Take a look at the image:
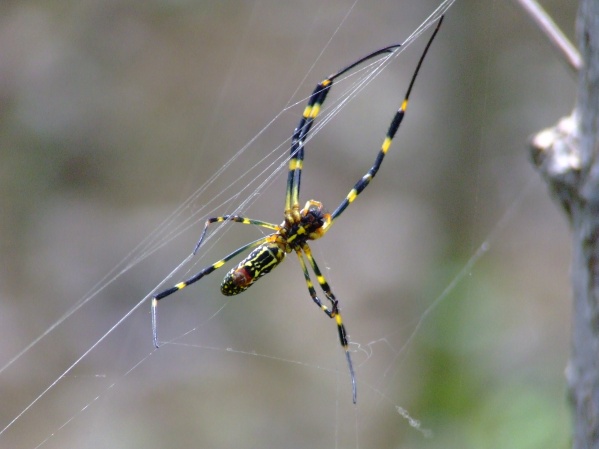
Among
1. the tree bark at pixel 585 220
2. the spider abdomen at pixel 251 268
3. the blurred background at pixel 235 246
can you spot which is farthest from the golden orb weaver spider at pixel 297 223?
the blurred background at pixel 235 246

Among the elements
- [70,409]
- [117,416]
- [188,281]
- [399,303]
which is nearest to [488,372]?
[399,303]

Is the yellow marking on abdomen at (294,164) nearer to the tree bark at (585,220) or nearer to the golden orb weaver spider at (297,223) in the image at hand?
the golden orb weaver spider at (297,223)

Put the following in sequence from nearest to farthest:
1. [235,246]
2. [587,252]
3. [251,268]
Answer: [587,252] → [251,268] → [235,246]

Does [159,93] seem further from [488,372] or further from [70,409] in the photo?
[488,372]

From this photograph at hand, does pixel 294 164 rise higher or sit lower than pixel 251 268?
higher

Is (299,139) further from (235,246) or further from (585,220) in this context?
(235,246)

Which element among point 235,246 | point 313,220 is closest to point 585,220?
point 313,220
